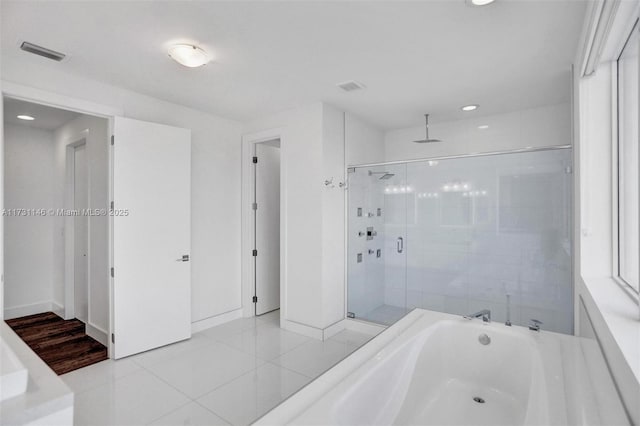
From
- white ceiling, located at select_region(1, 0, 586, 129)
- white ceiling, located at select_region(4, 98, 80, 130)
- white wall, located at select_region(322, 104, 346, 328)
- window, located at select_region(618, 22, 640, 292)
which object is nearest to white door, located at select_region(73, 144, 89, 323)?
white ceiling, located at select_region(4, 98, 80, 130)

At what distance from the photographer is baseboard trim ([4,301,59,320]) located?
4.10m

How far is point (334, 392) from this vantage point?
1.46 m

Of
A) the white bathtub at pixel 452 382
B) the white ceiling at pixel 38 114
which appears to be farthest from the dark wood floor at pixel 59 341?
the white bathtub at pixel 452 382

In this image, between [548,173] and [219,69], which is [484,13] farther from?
[219,69]

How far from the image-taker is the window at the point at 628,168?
168cm

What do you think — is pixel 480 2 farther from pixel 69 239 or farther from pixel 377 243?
pixel 69 239

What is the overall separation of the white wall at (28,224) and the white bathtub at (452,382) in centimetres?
468

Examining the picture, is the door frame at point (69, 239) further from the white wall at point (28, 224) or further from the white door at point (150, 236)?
the white door at point (150, 236)

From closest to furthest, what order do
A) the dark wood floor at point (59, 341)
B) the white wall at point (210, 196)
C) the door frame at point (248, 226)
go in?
the dark wood floor at point (59, 341), the white wall at point (210, 196), the door frame at point (248, 226)

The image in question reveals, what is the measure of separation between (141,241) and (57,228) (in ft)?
7.48

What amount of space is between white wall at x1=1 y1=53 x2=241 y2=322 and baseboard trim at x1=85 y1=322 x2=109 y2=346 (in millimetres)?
851

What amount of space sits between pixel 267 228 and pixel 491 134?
10.3 feet

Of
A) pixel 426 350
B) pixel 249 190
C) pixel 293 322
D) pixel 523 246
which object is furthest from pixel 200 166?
pixel 523 246

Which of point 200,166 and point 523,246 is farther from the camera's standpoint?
point 200,166
